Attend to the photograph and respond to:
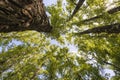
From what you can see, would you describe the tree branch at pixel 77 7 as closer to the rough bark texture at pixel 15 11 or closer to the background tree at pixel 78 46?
the background tree at pixel 78 46

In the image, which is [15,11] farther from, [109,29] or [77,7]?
[109,29]

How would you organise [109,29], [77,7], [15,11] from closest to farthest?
[15,11], [109,29], [77,7]

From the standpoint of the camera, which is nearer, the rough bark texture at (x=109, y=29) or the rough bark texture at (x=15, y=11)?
the rough bark texture at (x=15, y=11)

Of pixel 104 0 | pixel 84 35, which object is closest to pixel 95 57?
pixel 84 35

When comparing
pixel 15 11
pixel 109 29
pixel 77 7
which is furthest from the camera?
pixel 77 7

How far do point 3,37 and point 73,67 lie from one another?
4569mm

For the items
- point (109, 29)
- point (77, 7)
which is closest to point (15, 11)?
point (77, 7)

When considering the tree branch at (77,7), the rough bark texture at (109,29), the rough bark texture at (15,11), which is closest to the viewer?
the rough bark texture at (15,11)

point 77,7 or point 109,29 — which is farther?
point 77,7

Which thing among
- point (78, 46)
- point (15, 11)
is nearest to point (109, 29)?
point (78, 46)

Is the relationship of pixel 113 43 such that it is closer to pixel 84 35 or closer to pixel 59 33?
pixel 84 35


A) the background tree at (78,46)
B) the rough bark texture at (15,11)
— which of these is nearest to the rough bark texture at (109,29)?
the background tree at (78,46)

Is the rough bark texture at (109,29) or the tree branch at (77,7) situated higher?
the tree branch at (77,7)

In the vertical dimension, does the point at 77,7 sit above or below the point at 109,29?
above
